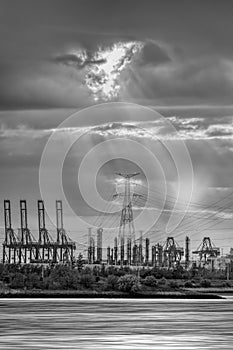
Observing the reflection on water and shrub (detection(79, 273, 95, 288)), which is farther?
shrub (detection(79, 273, 95, 288))

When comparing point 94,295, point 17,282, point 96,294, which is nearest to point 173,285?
point 96,294

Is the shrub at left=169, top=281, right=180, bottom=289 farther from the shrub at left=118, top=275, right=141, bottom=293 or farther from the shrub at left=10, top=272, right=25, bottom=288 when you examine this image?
the shrub at left=10, top=272, right=25, bottom=288

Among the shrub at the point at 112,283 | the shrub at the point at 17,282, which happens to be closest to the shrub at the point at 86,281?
the shrub at the point at 112,283

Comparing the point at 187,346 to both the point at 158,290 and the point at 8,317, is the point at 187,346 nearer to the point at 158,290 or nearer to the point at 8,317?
the point at 8,317

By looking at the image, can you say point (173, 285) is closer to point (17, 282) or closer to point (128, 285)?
point (128, 285)

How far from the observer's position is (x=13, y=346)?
54812 mm

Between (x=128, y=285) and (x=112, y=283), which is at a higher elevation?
(x=112, y=283)

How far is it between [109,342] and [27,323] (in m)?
18.9

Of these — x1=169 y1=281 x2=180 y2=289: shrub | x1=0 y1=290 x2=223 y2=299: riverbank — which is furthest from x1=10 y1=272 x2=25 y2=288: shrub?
x1=169 y1=281 x2=180 y2=289: shrub

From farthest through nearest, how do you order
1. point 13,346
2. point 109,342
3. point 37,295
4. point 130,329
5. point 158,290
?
point 158,290 → point 37,295 → point 130,329 → point 109,342 → point 13,346

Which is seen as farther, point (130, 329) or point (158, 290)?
point (158, 290)

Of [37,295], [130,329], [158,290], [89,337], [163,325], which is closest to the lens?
[89,337]

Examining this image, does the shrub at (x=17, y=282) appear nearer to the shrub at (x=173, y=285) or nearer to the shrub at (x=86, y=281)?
the shrub at (x=86, y=281)

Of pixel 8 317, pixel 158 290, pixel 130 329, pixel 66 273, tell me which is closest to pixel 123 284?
pixel 158 290
